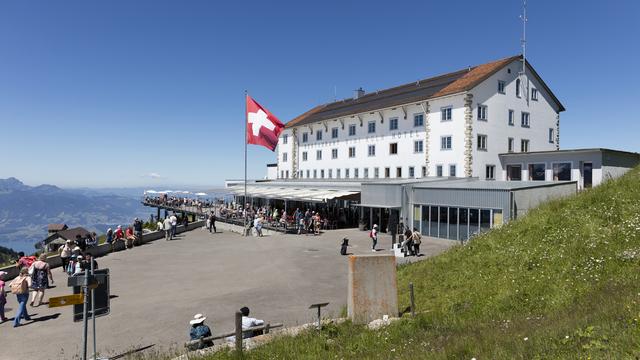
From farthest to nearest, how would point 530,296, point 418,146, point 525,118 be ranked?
1. point 525,118
2. point 418,146
3. point 530,296

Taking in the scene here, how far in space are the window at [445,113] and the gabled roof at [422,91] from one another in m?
1.21

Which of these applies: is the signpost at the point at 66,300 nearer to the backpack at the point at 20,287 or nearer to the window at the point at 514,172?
the backpack at the point at 20,287

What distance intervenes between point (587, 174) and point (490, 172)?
7.16 meters

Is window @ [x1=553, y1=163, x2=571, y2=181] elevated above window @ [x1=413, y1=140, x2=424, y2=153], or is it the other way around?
window @ [x1=413, y1=140, x2=424, y2=153]

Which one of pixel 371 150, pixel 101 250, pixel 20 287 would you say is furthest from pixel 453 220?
pixel 20 287

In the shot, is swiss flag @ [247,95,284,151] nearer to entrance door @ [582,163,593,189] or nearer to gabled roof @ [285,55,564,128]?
gabled roof @ [285,55,564,128]

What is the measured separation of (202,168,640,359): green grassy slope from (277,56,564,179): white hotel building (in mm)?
17111

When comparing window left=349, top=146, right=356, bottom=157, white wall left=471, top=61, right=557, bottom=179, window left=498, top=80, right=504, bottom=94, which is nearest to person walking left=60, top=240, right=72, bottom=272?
white wall left=471, top=61, right=557, bottom=179

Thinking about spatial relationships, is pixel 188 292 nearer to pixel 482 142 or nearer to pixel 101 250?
pixel 101 250

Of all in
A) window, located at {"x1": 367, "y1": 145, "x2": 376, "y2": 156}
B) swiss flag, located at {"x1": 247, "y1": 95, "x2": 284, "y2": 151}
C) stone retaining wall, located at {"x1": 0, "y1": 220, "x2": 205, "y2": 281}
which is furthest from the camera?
window, located at {"x1": 367, "y1": 145, "x2": 376, "y2": 156}

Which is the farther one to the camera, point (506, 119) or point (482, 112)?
point (506, 119)

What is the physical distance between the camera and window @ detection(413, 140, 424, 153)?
36.4 m

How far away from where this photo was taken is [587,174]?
28781mm

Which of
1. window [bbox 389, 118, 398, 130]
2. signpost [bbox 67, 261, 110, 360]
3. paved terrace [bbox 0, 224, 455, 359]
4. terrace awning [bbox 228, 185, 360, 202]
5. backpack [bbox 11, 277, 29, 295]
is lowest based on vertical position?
paved terrace [bbox 0, 224, 455, 359]
